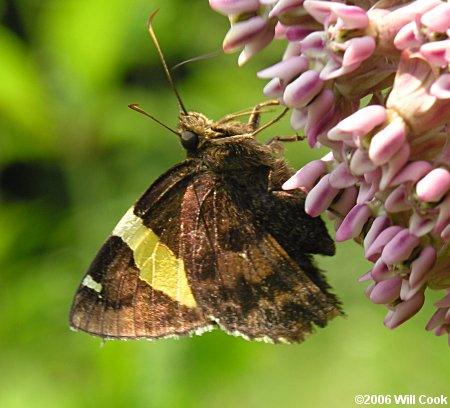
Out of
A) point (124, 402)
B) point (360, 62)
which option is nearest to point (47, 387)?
point (124, 402)

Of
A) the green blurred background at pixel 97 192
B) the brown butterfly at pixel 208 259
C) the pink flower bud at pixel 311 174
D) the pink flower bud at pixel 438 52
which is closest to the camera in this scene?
the pink flower bud at pixel 438 52

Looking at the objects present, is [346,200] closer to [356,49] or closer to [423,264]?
[423,264]

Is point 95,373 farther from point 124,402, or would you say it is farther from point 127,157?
point 127,157

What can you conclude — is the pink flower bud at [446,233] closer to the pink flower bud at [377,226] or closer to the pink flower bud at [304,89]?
the pink flower bud at [377,226]

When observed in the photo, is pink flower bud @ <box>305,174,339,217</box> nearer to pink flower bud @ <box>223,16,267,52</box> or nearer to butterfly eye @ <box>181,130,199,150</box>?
pink flower bud @ <box>223,16,267,52</box>

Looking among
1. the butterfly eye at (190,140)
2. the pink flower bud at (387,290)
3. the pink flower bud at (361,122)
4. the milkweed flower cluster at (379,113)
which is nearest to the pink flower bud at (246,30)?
the milkweed flower cluster at (379,113)

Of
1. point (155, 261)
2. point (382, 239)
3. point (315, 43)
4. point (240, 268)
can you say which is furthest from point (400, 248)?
point (155, 261)

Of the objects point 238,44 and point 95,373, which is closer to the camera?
point 238,44
